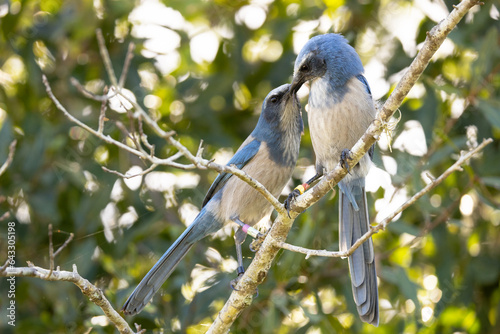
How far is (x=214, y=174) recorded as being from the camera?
5.17 meters

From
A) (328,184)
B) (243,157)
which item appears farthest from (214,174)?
(328,184)

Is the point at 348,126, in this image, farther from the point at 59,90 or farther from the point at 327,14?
the point at 59,90

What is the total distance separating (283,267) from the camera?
14.4 feet

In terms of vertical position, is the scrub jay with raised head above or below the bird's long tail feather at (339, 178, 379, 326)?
above

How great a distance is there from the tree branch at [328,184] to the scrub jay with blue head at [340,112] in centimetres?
45

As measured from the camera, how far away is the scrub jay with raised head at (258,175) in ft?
12.5

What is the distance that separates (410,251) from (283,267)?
5.42ft

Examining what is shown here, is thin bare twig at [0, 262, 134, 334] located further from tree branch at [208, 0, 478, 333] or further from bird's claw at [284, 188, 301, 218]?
bird's claw at [284, 188, 301, 218]

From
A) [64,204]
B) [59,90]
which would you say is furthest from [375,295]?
[59,90]

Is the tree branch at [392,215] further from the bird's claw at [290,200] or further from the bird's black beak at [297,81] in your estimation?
the bird's black beak at [297,81]

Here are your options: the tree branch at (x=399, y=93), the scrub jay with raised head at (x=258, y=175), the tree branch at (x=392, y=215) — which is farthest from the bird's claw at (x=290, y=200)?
the scrub jay with raised head at (x=258, y=175)

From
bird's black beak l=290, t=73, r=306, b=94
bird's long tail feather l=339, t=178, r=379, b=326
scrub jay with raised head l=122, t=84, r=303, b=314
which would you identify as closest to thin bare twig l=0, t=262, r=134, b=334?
scrub jay with raised head l=122, t=84, r=303, b=314

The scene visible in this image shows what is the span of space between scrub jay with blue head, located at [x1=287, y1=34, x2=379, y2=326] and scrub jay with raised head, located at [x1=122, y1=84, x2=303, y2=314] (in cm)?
17

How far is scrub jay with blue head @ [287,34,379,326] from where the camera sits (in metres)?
3.60
